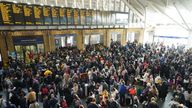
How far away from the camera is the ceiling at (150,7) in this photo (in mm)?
20425

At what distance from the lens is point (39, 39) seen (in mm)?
15906

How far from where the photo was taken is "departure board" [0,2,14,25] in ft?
41.9

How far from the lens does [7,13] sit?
1297cm

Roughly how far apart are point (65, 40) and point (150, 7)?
14.7 meters

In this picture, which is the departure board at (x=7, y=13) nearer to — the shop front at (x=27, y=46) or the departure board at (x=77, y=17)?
the shop front at (x=27, y=46)

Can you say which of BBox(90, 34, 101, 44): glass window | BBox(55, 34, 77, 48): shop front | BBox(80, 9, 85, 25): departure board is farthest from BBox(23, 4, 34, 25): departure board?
BBox(90, 34, 101, 44): glass window

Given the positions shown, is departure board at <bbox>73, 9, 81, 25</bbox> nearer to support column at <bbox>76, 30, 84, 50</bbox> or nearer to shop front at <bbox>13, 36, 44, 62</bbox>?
support column at <bbox>76, 30, 84, 50</bbox>

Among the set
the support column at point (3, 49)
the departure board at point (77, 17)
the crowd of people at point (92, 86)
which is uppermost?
the departure board at point (77, 17)

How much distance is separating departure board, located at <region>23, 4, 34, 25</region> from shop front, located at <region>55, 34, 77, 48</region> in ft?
11.0

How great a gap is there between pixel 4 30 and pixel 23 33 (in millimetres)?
1578

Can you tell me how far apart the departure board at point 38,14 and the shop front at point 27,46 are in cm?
144

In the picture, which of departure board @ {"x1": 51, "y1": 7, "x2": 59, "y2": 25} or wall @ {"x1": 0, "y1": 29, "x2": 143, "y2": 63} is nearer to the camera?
wall @ {"x1": 0, "y1": 29, "x2": 143, "y2": 63}

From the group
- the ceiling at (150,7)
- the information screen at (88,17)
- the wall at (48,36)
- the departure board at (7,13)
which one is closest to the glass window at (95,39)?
the wall at (48,36)

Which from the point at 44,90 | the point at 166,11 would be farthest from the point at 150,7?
the point at 44,90
